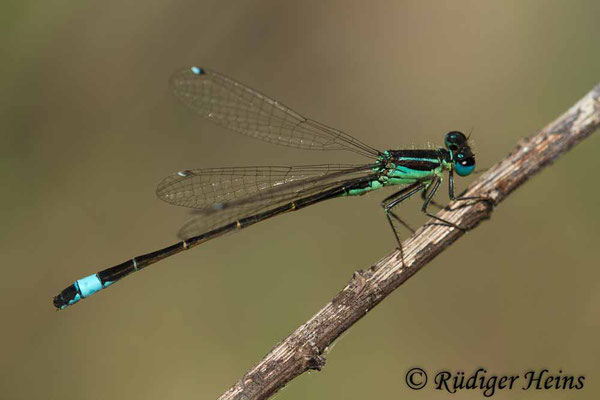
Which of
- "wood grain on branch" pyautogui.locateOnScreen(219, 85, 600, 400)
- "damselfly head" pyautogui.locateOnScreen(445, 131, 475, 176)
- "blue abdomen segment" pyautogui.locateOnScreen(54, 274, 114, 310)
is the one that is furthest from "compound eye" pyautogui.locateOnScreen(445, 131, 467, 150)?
"blue abdomen segment" pyautogui.locateOnScreen(54, 274, 114, 310)

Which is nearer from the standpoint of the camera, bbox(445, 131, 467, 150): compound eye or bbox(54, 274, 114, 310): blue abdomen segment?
bbox(54, 274, 114, 310): blue abdomen segment

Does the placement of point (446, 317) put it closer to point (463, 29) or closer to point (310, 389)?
point (310, 389)

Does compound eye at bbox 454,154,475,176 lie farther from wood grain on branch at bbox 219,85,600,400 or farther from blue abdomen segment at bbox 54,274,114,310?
blue abdomen segment at bbox 54,274,114,310

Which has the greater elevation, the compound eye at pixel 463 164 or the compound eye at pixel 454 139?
the compound eye at pixel 454 139

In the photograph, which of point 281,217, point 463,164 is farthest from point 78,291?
point 463,164

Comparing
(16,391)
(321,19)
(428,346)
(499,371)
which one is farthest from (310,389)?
(321,19)

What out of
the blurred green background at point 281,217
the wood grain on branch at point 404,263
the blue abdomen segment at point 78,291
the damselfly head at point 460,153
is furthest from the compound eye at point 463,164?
the blue abdomen segment at point 78,291

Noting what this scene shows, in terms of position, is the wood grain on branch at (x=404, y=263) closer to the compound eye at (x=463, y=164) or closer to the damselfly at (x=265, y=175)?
the damselfly at (x=265, y=175)

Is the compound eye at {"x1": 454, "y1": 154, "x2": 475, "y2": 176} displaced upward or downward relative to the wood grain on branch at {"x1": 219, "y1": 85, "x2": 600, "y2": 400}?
upward
